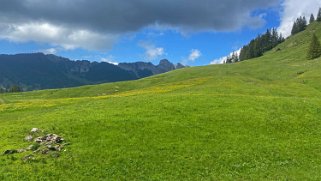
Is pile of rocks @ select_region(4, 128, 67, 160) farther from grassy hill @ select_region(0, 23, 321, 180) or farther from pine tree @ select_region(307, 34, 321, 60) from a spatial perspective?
pine tree @ select_region(307, 34, 321, 60)

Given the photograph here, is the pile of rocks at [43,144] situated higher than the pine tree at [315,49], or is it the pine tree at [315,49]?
the pine tree at [315,49]

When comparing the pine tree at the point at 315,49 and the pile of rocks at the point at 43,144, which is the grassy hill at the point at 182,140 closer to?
the pile of rocks at the point at 43,144

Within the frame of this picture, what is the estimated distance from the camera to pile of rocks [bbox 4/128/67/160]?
115ft

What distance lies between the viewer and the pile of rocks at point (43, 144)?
35125 mm

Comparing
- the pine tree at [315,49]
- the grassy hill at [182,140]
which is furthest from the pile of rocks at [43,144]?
the pine tree at [315,49]

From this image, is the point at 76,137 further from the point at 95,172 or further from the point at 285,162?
the point at 285,162

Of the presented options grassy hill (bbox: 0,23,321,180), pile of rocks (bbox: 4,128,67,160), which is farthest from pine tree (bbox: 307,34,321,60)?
pile of rocks (bbox: 4,128,67,160)

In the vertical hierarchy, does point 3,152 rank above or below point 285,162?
above

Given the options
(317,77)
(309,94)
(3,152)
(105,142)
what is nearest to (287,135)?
(105,142)

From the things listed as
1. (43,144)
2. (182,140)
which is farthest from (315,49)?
(43,144)

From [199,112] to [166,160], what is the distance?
604 inches

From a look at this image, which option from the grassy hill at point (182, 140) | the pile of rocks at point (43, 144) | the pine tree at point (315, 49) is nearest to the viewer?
the grassy hill at point (182, 140)

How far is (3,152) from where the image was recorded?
35.3m

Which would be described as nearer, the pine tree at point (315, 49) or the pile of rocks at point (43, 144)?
the pile of rocks at point (43, 144)
